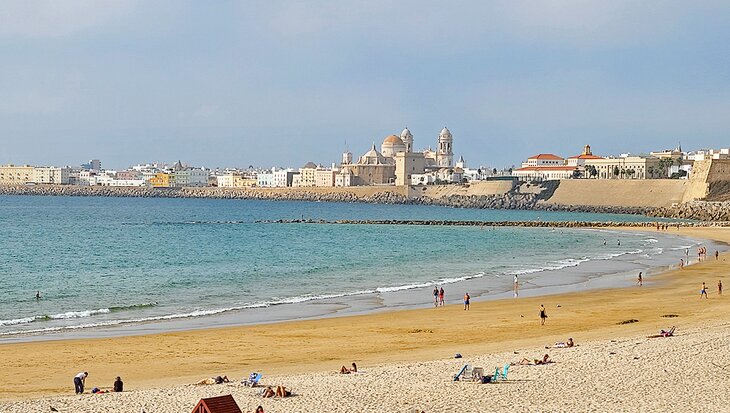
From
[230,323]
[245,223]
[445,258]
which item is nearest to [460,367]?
[230,323]

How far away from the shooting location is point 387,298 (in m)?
24.2

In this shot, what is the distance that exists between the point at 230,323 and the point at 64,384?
21.9 ft

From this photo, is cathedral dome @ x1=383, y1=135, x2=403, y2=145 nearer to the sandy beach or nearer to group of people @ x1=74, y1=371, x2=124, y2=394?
the sandy beach

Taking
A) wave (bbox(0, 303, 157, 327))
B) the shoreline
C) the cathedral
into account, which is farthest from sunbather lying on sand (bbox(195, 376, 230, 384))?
the cathedral

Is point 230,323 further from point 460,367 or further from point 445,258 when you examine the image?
point 445,258

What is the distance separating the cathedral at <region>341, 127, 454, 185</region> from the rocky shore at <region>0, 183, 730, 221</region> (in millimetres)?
7535

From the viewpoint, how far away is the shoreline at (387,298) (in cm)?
1819

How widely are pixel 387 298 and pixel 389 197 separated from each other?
105m

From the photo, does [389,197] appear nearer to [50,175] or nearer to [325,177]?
[325,177]

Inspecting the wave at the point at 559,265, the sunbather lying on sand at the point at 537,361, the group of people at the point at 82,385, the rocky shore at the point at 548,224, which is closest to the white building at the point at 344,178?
the rocky shore at the point at 548,224

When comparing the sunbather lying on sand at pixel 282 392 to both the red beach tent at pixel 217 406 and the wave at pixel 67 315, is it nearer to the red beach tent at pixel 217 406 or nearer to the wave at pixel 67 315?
the red beach tent at pixel 217 406

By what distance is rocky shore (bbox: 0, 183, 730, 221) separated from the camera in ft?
265

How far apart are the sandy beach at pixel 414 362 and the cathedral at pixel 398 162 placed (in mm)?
117235

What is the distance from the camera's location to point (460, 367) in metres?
12.8
